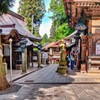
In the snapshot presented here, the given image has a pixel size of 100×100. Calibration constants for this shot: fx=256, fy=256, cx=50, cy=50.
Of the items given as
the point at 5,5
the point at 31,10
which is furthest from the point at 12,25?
the point at 31,10

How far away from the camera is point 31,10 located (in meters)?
50.4

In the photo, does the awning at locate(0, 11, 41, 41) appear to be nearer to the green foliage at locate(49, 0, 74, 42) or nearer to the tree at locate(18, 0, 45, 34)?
the green foliage at locate(49, 0, 74, 42)

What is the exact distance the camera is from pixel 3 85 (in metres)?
9.04

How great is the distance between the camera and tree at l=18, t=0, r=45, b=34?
164ft

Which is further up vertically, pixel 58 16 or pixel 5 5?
pixel 58 16

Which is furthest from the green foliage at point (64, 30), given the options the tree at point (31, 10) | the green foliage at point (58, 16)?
the tree at point (31, 10)

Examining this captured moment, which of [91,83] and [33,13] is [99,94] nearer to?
[91,83]

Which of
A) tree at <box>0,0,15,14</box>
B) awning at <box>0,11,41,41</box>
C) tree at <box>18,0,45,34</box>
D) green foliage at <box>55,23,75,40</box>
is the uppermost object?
tree at <box>18,0,45,34</box>

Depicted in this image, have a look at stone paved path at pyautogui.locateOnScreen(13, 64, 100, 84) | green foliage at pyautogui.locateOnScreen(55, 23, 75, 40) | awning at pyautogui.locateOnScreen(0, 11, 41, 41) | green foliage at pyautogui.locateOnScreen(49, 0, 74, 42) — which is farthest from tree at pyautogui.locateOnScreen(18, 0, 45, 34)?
stone paved path at pyautogui.locateOnScreen(13, 64, 100, 84)

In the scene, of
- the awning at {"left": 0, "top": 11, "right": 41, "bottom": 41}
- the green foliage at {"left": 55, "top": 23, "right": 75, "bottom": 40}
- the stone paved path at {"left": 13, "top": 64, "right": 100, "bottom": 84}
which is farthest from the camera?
the green foliage at {"left": 55, "top": 23, "right": 75, "bottom": 40}

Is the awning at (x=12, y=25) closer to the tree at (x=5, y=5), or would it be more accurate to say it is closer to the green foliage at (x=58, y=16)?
the tree at (x=5, y=5)

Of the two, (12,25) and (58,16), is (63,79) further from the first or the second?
(58,16)

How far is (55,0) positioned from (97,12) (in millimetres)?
35486

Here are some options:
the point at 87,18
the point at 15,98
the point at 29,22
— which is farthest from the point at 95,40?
the point at 29,22
